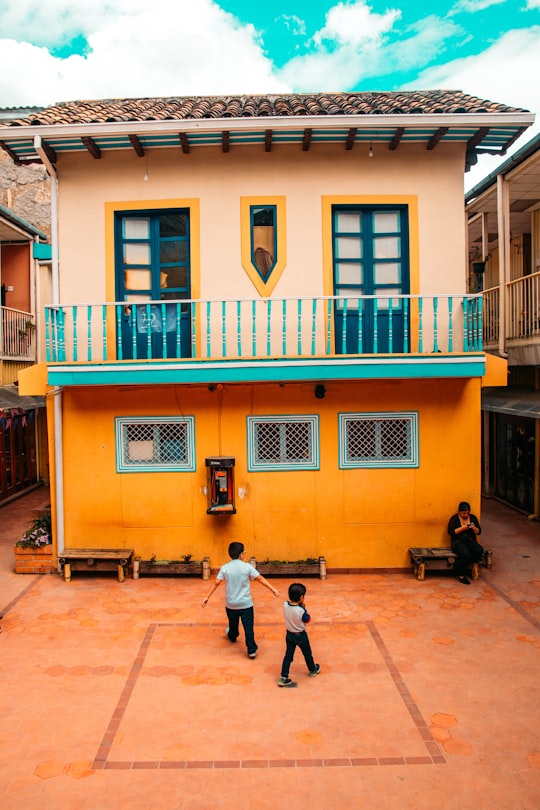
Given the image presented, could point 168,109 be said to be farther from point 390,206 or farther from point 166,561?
point 166,561

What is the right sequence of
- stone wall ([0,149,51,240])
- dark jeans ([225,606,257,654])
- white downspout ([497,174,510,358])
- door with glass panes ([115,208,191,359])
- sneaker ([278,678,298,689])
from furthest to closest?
stone wall ([0,149,51,240]), white downspout ([497,174,510,358]), door with glass panes ([115,208,191,359]), dark jeans ([225,606,257,654]), sneaker ([278,678,298,689])

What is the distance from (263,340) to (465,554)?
4.45 meters

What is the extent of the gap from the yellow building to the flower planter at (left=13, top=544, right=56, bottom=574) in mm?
381

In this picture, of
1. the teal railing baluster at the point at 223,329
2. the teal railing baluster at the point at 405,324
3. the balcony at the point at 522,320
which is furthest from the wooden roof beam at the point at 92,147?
the balcony at the point at 522,320

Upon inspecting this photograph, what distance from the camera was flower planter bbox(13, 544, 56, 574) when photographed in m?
9.29

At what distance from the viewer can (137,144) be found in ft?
29.0

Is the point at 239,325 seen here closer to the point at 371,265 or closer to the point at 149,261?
the point at 149,261

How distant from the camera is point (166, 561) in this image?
929cm

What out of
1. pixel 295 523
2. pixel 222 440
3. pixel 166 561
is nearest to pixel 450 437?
pixel 295 523

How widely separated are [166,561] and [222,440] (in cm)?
212

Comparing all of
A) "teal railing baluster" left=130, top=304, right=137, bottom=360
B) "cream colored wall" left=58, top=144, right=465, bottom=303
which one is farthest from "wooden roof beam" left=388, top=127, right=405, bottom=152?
"teal railing baluster" left=130, top=304, right=137, bottom=360

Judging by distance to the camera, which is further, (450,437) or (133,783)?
(450,437)

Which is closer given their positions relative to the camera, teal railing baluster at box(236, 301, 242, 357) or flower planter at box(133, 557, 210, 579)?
teal railing baluster at box(236, 301, 242, 357)

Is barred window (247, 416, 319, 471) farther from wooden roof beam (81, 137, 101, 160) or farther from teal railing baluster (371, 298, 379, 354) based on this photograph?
wooden roof beam (81, 137, 101, 160)
